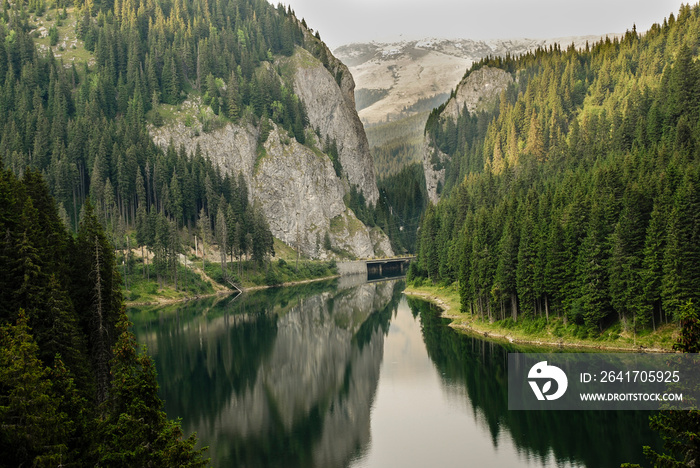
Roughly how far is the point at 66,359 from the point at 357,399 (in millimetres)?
33184

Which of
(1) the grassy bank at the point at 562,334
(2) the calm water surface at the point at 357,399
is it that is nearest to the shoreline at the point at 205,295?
(2) the calm water surface at the point at 357,399

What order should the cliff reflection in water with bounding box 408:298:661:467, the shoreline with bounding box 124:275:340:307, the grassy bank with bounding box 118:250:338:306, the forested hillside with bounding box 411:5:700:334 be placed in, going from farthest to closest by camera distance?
the grassy bank with bounding box 118:250:338:306
the shoreline with bounding box 124:275:340:307
the forested hillside with bounding box 411:5:700:334
the cliff reflection in water with bounding box 408:298:661:467

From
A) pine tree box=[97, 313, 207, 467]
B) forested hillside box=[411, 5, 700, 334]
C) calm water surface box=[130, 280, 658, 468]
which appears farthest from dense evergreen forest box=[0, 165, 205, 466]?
forested hillside box=[411, 5, 700, 334]

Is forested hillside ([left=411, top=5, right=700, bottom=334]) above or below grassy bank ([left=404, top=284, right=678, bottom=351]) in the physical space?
above

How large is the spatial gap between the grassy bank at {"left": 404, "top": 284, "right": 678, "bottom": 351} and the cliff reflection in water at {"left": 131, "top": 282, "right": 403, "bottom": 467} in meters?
15.5

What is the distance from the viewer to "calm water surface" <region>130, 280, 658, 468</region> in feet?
169

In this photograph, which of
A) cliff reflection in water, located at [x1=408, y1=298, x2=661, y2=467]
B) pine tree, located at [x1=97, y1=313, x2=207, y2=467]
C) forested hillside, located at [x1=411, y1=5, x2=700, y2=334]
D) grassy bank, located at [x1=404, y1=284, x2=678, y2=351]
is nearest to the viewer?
pine tree, located at [x1=97, y1=313, x2=207, y2=467]

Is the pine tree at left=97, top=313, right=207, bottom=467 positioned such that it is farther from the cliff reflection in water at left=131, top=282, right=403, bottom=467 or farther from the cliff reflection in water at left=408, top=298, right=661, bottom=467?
the cliff reflection in water at left=408, top=298, right=661, bottom=467

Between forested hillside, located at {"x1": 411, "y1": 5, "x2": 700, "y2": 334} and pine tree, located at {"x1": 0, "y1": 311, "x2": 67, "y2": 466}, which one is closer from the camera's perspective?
pine tree, located at {"x1": 0, "y1": 311, "x2": 67, "y2": 466}

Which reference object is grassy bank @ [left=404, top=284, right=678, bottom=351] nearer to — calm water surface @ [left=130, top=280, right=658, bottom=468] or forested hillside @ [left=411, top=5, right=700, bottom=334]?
forested hillside @ [left=411, top=5, right=700, bottom=334]

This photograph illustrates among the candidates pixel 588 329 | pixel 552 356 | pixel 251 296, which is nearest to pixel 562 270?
pixel 588 329

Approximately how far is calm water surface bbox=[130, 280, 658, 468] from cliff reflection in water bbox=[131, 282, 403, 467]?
0.20 metres

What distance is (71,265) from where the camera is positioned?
58.2 metres

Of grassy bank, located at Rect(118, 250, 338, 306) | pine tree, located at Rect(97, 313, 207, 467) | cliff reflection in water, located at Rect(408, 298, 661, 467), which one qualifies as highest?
grassy bank, located at Rect(118, 250, 338, 306)
